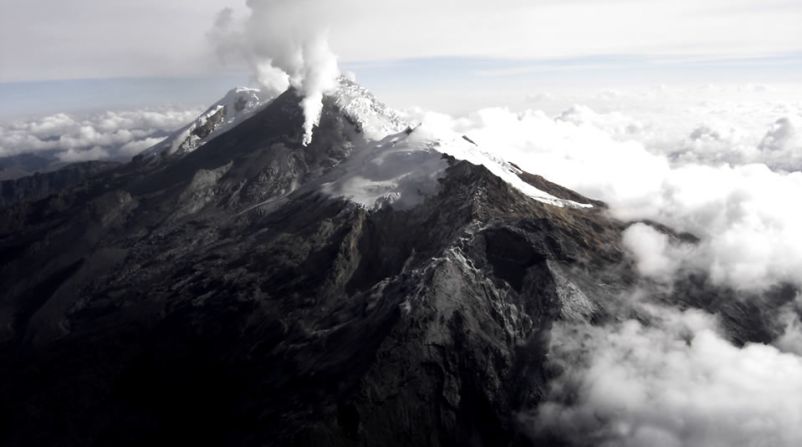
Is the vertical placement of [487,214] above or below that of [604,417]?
above

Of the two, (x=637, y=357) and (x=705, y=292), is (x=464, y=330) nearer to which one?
(x=637, y=357)

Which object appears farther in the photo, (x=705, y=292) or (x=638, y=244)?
(x=638, y=244)

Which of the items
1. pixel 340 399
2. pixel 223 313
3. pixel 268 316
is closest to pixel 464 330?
pixel 340 399

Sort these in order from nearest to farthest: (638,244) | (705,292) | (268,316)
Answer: (268,316), (705,292), (638,244)

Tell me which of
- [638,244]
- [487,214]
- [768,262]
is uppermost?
[487,214]

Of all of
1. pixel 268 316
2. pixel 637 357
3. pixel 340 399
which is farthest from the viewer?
pixel 268 316

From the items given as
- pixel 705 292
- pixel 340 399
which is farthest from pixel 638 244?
pixel 340 399
